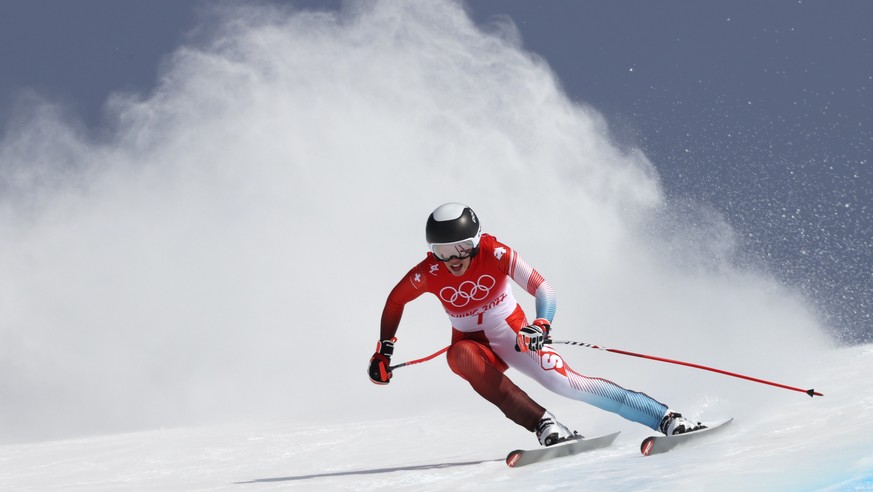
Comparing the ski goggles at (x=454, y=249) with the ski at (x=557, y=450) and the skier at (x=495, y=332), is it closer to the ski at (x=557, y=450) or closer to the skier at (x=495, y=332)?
the skier at (x=495, y=332)

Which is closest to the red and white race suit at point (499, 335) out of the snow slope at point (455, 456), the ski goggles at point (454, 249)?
the ski goggles at point (454, 249)

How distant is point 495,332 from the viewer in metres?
5.18

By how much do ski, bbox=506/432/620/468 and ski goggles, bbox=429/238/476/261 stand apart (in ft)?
3.40

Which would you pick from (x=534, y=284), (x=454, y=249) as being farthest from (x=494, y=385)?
(x=454, y=249)

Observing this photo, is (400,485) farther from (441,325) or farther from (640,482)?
(441,325)

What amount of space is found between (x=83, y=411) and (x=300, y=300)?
405 cm

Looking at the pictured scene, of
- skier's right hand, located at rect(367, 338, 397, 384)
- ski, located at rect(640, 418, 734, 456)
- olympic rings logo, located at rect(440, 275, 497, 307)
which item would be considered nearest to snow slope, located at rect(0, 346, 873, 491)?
ski, located at rect(640, 418, 734, 456)

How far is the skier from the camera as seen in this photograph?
4812 mm

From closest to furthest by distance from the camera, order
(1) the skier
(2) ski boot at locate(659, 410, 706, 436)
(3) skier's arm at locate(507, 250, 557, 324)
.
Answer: (2) ski boot at locate(659, 410, 706, 436), (1) the skier, (3) skier's arm at locate(507, 250, 557, 324)

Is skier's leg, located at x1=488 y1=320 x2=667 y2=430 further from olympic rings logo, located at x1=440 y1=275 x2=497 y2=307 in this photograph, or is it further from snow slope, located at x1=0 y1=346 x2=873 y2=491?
olympic rings logo, located at x1=440 y1=275 x2=497 y2=307

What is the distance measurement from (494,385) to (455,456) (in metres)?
0.74

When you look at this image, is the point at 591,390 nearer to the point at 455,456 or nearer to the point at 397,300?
the point at 455,456

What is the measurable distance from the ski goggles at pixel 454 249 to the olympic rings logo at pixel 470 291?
0.67ft

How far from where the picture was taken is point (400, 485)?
4.44 metres
